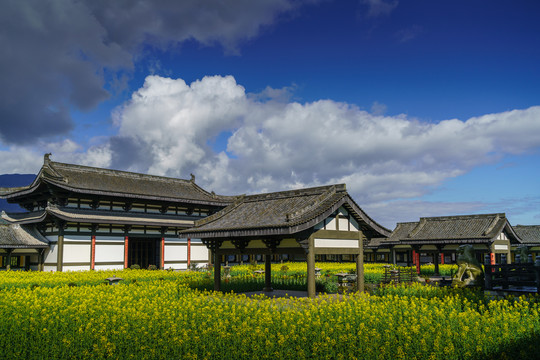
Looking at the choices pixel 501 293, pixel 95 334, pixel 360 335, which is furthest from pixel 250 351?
pixel 501 293

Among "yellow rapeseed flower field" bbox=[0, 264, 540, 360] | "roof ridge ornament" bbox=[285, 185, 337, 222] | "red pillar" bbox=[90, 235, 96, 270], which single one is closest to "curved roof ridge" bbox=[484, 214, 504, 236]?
"roof ridge ornament" bbox=[285, 185, 337, 222]

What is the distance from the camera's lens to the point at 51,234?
34.7 metres

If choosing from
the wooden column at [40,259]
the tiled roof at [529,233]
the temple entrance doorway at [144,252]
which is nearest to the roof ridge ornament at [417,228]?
the tiled roof at [529,233]

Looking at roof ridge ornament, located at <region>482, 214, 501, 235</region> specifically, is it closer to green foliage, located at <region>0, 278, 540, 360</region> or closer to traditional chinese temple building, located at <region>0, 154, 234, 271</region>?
traditional chinese temple building, located at <region>0, 154, 234, 271</region>

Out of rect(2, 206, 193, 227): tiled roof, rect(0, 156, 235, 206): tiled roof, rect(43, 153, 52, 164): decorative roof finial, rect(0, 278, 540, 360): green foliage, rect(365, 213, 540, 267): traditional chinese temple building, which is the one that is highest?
rect(43, 153, 52, 164): decorative roof finial

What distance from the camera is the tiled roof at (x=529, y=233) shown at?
51734mm

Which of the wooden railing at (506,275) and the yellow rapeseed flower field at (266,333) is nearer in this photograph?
the yellow rapeseed flower field at (266,333)

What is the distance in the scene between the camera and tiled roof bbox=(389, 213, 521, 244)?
37.2 metres

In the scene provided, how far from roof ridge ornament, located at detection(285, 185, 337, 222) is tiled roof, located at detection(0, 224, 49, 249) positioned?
24798mm

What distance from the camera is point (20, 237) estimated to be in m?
33.7

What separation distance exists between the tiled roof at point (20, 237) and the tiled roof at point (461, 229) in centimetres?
3115

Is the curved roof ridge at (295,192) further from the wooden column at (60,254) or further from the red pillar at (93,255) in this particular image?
the wooden column at (60,254)

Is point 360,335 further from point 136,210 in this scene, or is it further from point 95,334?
point 136,210

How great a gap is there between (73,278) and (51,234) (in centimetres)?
1354
